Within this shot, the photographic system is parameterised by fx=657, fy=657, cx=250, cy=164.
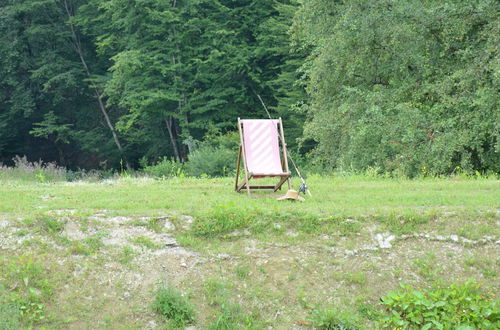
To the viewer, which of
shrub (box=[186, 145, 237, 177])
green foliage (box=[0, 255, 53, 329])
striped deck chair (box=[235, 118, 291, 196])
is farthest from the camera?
shrub (box=[186, 145, 237, 177])

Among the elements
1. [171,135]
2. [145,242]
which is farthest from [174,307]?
[171,135]

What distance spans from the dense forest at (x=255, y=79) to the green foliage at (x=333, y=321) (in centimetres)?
864

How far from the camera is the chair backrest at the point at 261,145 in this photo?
36.1 ft

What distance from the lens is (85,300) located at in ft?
23.6

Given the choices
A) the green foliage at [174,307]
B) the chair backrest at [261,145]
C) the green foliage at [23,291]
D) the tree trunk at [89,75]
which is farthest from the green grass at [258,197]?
the tree trunk at [89,75]

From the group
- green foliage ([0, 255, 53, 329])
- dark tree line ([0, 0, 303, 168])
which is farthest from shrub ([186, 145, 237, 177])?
green foliage ([0, 255, 53, 329])

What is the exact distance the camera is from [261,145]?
11289 millimetres

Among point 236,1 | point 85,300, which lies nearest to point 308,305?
point 85,300

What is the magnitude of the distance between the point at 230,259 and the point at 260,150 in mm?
3598

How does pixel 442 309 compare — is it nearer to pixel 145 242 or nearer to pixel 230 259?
pixel 230 259

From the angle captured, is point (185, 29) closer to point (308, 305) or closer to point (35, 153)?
point (35, 153)

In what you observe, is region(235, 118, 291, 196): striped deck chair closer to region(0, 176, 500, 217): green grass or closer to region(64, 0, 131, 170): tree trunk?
region(0, 176, 500, 217): green grass

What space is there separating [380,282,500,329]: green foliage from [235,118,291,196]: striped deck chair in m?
3.85

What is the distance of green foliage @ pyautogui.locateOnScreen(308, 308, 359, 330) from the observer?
7.05m
